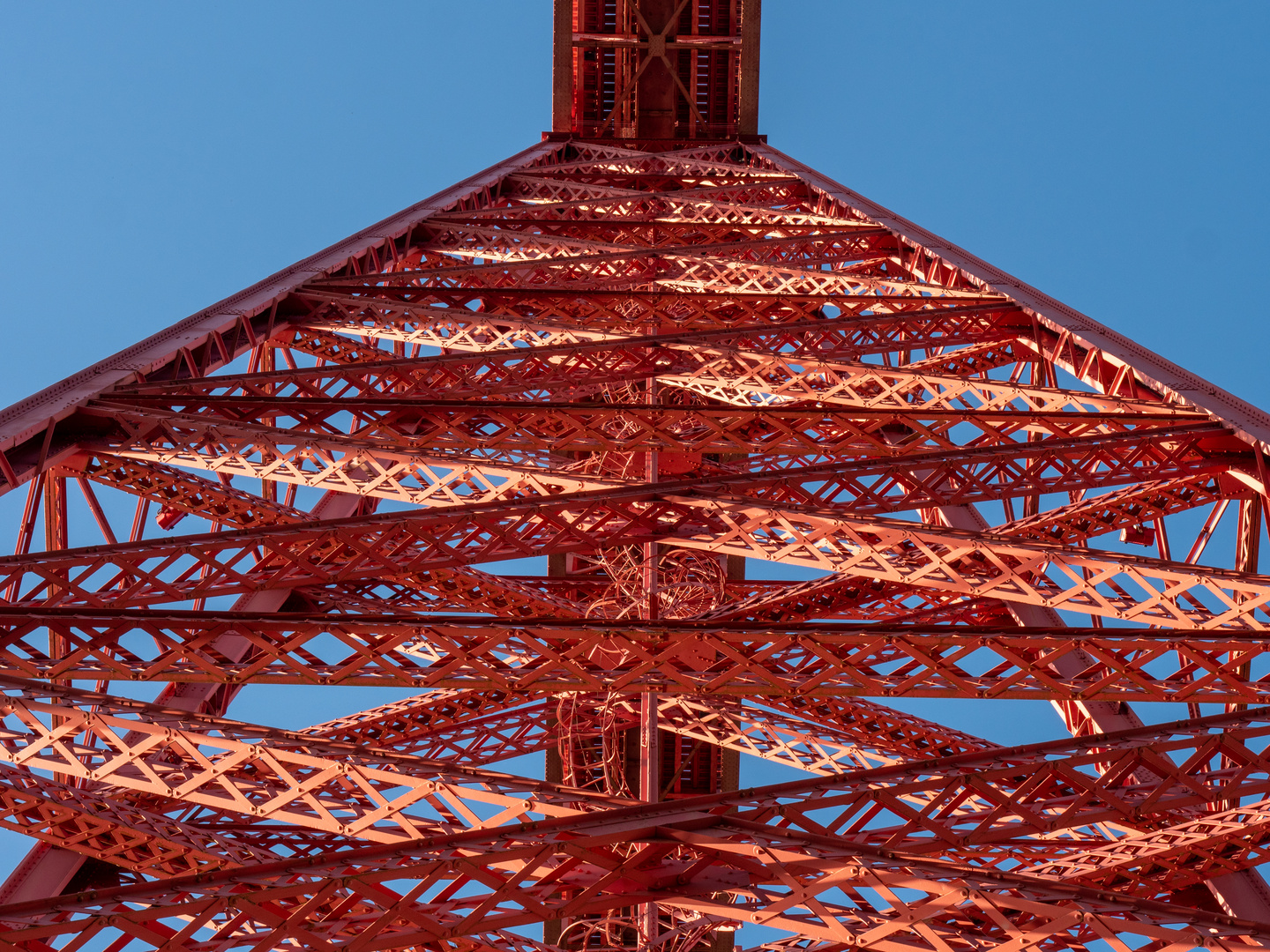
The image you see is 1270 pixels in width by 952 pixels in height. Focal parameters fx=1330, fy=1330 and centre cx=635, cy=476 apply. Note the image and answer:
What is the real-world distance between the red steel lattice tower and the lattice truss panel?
4 cm

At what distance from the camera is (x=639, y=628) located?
7500 millimetres

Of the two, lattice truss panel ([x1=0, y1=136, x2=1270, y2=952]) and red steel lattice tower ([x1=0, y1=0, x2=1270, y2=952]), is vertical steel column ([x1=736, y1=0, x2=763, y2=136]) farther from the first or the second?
lattice truss panel ([x1=0, y1=136, x2=1270, y2=952])

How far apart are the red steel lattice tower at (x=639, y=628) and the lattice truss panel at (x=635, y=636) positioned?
0.13 ft

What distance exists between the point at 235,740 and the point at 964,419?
284 inches

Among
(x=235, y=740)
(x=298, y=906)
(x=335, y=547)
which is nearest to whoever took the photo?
(x=298, y=906)

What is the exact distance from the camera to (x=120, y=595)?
898 cm

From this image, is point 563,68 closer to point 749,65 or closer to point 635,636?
point 749,65

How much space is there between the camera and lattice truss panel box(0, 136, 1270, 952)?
602 centimetres

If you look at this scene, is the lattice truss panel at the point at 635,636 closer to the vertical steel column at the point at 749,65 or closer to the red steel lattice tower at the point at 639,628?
the red steel lattice tower at the point at 639,628

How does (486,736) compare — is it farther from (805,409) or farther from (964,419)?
(964,419)

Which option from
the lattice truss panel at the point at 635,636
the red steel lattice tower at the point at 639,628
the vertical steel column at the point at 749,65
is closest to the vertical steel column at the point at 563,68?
the vertical steel column at the point at 749,65

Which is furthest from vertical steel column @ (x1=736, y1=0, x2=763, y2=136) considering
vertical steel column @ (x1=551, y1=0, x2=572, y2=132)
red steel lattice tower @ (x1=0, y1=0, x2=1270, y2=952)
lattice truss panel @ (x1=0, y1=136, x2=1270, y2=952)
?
lattice truss panel @ (x1=0, y1=136, x2=1270, y2=952)

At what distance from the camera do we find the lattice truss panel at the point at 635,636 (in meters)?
6.02

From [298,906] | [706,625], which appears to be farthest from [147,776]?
[706,625]
